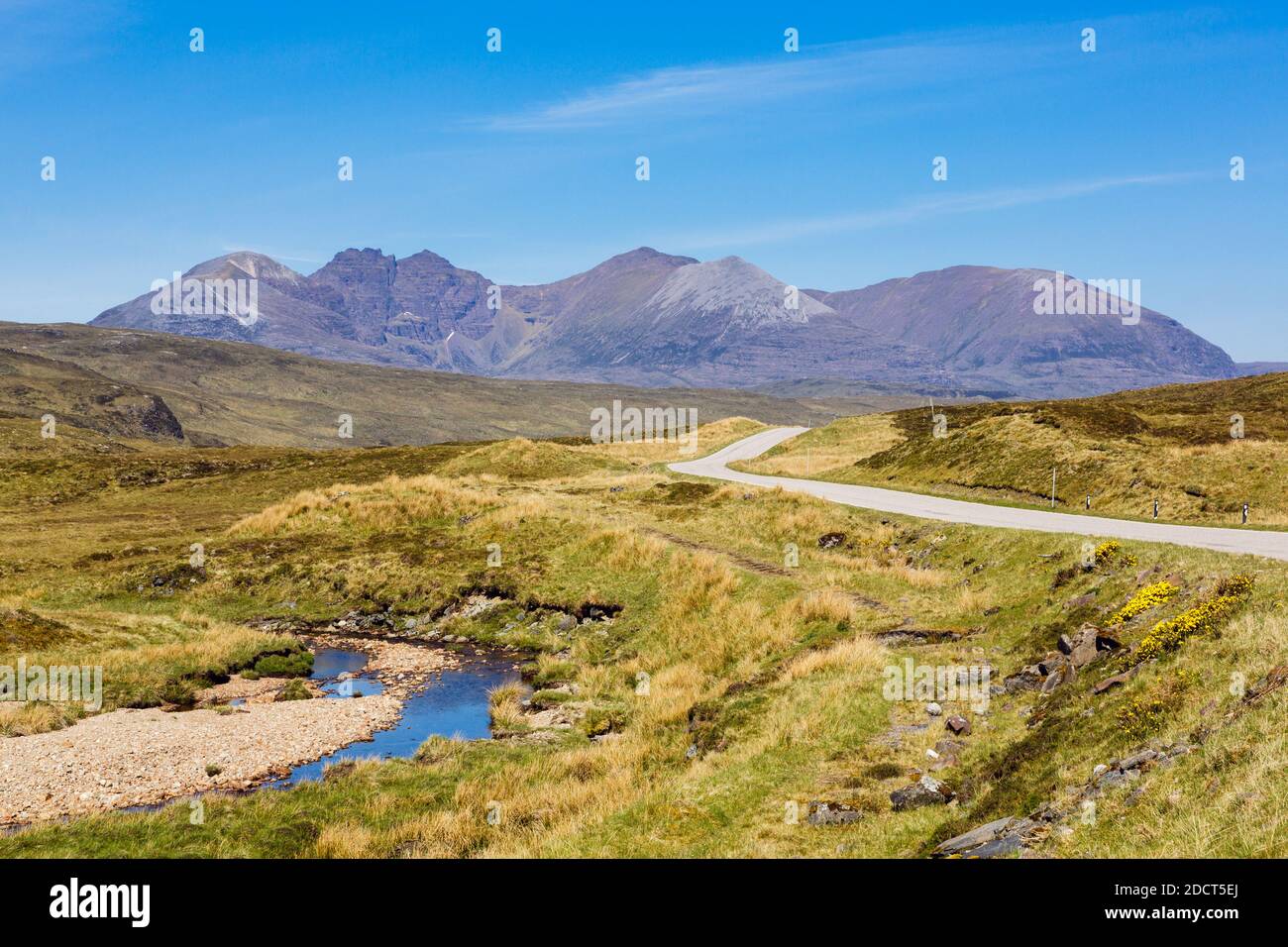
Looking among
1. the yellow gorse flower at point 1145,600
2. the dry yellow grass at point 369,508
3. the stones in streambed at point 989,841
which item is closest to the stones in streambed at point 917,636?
the yellow gorse flower at point 1145,600

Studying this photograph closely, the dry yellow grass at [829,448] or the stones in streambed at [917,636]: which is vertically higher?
the dry yellow grass at [829,448]

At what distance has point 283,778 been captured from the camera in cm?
2175

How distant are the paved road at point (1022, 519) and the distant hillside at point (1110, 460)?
373 cm

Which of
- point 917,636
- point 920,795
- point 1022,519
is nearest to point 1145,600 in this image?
point 917,636

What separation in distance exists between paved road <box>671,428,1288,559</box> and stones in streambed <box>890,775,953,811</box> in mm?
15545

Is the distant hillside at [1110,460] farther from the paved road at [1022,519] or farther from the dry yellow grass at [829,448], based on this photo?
the paved road at [1022,519]

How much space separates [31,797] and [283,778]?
5.38 meters

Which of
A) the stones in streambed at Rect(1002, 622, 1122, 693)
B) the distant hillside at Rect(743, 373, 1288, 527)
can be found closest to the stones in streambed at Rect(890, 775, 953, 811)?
the stones in streambed at Rect(1002, 622, 1122, 693)

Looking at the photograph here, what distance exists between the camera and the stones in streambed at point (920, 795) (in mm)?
14258

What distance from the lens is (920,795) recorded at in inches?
567
